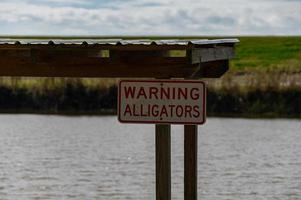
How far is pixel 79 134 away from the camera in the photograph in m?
33.9

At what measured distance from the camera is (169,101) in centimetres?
877

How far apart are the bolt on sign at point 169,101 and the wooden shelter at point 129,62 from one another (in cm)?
20

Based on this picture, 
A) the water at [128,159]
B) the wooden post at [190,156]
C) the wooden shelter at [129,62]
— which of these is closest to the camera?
the wooden shelter at [129,62]

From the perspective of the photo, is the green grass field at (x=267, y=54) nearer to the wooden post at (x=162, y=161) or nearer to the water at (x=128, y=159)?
the water at (x=128, y=159)

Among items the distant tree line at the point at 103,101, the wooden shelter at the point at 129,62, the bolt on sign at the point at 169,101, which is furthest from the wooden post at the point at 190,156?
the distant tree line at the point at 103,101

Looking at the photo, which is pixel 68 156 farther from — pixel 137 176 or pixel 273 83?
pixel 273 83

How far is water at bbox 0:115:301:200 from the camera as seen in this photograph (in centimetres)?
2148

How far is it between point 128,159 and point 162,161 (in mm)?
18084

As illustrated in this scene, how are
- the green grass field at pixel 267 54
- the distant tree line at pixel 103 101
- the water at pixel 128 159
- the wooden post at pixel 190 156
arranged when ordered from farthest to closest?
the green grass field at pixel 267 54
the distant tree line at pixel 103 101
the water at pixel 128 159
the wooden post at pixel 190 156

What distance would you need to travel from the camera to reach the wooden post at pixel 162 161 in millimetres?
9016

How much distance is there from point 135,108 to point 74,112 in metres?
32.2

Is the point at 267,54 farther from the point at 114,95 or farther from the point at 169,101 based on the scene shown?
the point at 169,101

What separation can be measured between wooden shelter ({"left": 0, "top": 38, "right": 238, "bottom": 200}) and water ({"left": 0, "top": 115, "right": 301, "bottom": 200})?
1100cm

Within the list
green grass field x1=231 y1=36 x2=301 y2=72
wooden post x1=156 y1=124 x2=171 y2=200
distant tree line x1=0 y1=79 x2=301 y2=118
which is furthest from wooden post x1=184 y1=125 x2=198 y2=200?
green grass field x1=231 y1=36 x2=301 y2=72
